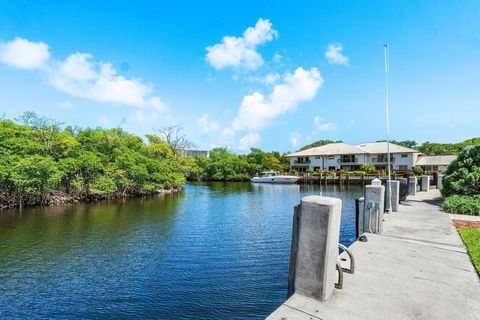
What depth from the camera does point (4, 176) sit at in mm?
22375

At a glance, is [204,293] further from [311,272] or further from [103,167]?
[103,167]

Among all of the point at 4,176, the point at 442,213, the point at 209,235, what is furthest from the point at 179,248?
the point at 4,176

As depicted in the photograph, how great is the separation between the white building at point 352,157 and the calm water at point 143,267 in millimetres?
46070

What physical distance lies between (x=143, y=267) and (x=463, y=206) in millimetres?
14168

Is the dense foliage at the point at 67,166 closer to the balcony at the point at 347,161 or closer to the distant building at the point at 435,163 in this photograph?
the balcony at the point at 347,161

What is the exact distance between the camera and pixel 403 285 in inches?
210

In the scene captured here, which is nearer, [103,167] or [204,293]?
[204,293]

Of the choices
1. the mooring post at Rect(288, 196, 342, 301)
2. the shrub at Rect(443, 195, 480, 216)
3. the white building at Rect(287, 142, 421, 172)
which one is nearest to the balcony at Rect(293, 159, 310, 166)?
the white building at Rect(287, 142, 421, 172)

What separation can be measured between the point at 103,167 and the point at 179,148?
3564 cm

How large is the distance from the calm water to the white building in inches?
1814

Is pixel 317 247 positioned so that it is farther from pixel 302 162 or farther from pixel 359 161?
pixel 302 162

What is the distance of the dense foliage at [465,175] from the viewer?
14789 mm

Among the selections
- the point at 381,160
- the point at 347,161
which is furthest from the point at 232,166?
the point at 381,160

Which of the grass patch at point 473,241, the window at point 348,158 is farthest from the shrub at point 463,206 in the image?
the window at point 348,158
